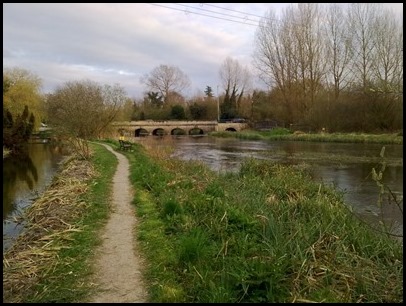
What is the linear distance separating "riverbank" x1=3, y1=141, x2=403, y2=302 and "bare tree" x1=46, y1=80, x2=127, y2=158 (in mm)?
27492

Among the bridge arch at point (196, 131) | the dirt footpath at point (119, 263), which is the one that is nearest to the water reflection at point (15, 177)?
the dirt footpath at point (119, 263)

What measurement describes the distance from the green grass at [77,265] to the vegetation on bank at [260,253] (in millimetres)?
821

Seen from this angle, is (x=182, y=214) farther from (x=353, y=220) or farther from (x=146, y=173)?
(x=146, y=173)

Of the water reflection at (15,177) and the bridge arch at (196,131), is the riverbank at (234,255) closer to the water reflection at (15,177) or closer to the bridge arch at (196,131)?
the water reflection at (15,177)

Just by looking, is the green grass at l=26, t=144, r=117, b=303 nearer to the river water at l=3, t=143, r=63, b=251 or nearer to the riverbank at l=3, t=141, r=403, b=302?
the riverbank at l=3, t=141, r=403, b=302

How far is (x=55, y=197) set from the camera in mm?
9711

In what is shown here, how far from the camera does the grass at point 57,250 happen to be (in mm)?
4543

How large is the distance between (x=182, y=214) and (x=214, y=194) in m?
2.11

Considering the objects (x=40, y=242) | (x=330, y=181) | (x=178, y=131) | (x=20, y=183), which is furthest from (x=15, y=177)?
(x=178, y=131)

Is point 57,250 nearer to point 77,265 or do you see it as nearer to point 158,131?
point 77,265

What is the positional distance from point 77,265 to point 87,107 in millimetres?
34654

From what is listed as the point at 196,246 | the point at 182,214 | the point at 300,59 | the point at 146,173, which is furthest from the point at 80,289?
the point at 300,59

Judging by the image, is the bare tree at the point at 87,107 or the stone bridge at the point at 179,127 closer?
the bare tree at the point at 87,107

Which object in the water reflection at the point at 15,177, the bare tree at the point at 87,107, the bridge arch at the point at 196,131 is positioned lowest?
the water reflection at the point at 15,177
